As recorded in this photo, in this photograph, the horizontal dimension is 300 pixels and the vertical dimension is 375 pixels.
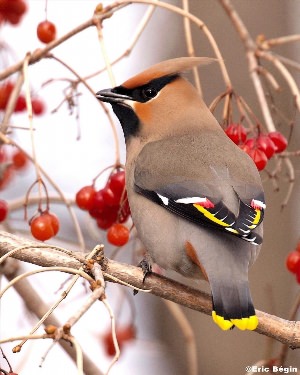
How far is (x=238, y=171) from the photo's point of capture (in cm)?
297

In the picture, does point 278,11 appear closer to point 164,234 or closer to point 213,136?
point 213,136

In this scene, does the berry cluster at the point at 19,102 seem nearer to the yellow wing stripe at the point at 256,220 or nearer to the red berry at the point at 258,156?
the red berry at the point at 258,156

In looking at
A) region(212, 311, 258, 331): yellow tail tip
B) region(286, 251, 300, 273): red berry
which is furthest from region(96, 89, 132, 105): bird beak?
region(212, 311, 258, 331): yellow tail tip

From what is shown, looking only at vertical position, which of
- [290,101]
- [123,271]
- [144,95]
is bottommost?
[290,101]

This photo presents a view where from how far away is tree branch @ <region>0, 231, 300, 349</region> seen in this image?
2.59 metres

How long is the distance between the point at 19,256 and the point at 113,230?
51 centimetres

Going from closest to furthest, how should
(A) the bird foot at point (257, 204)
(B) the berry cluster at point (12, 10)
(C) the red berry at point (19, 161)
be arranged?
(A) the bird foot at point (257, 204)
(B) the berry cluster at point (12, 10)
(C) the red berry at point (19, 161)

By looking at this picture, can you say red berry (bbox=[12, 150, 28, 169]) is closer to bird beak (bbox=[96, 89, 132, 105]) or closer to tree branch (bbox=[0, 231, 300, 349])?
bird beak (bbox=[96, 89, 132, 105])

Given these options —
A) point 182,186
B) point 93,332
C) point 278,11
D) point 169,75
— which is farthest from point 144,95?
point 278,11

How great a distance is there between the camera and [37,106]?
154 inches

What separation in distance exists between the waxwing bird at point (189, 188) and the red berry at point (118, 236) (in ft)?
0.17

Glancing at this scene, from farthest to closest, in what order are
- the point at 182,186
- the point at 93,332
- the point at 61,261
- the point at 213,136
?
1. the point at 93,332
2. the point at 213,136
3. the point at 182,186
4. the point at 61,261

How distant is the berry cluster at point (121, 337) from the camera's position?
12.7 ft

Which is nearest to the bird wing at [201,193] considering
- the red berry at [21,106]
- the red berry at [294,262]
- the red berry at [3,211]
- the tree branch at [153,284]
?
the tree branch at [153,284]
